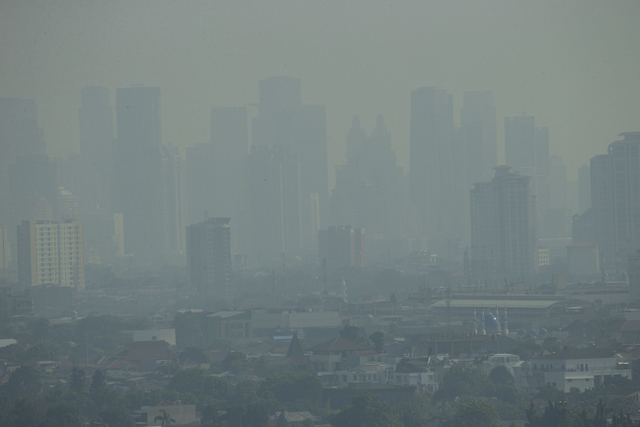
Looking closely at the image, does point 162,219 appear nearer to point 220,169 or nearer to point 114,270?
point 220,169

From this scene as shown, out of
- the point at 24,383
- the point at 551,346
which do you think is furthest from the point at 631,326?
the point at 24,383

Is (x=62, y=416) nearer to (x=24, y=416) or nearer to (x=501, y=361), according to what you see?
(x=24, y=416)

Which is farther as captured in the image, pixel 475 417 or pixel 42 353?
pixel 42 353

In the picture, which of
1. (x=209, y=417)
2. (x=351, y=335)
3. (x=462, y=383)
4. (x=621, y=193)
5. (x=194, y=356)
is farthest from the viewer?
(x=621, y=193)

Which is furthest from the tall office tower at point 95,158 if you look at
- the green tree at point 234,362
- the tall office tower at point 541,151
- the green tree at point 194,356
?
the green tree at point 234,362

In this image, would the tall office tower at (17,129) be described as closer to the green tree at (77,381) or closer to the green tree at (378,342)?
the green tree at (378,342)

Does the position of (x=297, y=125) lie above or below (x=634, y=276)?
above
